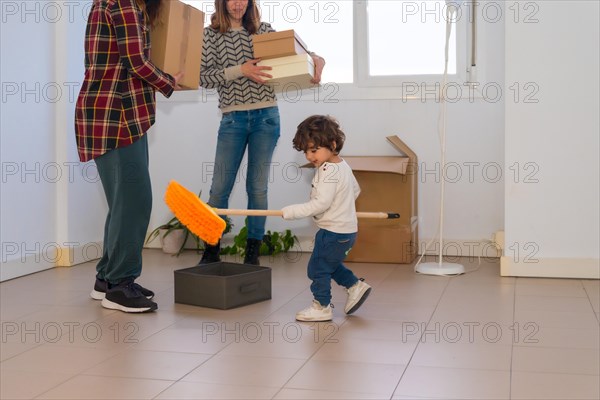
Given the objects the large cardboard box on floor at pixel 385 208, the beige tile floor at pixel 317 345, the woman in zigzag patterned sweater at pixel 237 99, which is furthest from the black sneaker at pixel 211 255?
the large cardboard box on floor at pixel 385 208

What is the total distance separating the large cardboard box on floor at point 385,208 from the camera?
4344mm

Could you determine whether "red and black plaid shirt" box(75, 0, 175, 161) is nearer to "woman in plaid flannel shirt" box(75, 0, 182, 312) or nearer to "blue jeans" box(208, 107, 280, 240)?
"woman in plaid flannel shirt" box(75, 0, 182, 312)

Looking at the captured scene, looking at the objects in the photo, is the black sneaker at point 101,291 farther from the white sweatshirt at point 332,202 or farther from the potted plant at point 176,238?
the potted plant at point 176,238

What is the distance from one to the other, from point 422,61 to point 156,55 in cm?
204

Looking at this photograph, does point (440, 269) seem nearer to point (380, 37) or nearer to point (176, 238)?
point (380, 37)

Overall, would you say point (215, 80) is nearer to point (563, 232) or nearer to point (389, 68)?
point (389, 68)

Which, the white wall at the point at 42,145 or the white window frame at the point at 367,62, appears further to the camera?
the white window frame at the point at 367,62

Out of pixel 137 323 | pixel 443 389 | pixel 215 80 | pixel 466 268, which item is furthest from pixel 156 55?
pixel 466 268

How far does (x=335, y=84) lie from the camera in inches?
189

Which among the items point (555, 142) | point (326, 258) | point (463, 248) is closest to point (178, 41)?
point (326, 258)

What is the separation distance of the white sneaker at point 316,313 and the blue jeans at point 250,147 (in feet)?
3.53

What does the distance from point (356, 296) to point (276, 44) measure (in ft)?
4.13

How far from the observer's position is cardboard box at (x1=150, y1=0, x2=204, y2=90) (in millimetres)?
3135

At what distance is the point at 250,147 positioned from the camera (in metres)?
3.99
